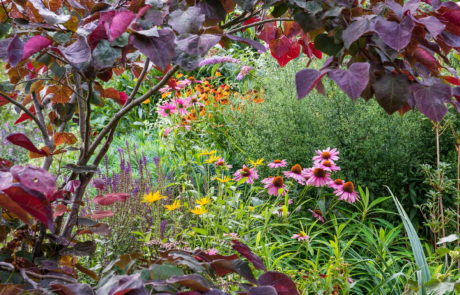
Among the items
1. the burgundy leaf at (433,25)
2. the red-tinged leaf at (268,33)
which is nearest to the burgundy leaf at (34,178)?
the burgundy leaf at (433,25)

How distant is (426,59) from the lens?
0.76 metres

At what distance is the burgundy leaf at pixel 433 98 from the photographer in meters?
0.68

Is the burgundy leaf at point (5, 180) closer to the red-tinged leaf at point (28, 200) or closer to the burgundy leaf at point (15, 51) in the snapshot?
the red-tinged leaf at point (28, 200)

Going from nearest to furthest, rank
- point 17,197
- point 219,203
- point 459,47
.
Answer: point 17,197
point 459,47
point 219,203

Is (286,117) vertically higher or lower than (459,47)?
lower

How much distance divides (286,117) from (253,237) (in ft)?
3.32

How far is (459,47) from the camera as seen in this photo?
81 centimetres

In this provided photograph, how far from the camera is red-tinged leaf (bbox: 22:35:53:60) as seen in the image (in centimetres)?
80

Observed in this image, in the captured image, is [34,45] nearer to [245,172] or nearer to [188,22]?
[188,22]

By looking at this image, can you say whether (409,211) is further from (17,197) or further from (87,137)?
(17,197)

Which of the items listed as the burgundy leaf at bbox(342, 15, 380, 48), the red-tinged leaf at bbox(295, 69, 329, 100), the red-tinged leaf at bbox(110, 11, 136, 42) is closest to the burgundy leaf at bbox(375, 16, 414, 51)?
the burgundy leaf at bbox(342, 15, 380, 48)

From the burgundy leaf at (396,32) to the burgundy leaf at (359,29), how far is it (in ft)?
0.05

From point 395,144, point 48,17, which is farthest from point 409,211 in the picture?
point 48,17

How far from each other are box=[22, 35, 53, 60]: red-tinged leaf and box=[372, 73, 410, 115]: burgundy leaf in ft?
2.26
